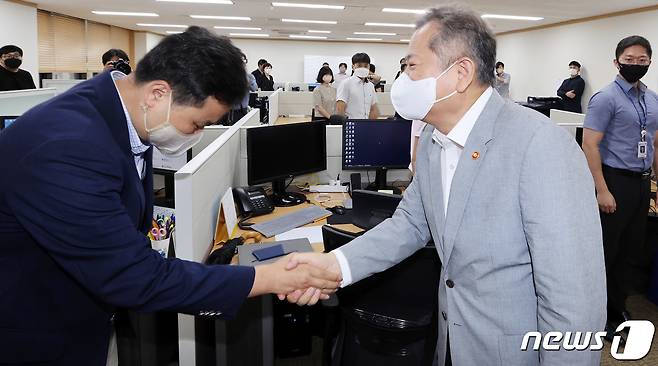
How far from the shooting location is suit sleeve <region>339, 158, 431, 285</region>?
1.61 m

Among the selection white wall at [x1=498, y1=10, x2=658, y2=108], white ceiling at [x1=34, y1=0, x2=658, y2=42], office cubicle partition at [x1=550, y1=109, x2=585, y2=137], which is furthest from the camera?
white wall at [x1=498, y1=10, x2=658, y2=108]

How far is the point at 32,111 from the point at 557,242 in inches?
47.7

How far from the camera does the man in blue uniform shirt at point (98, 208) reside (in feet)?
3.26

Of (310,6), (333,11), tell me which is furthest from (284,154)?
(333,11)

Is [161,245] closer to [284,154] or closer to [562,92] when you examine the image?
[284,154]

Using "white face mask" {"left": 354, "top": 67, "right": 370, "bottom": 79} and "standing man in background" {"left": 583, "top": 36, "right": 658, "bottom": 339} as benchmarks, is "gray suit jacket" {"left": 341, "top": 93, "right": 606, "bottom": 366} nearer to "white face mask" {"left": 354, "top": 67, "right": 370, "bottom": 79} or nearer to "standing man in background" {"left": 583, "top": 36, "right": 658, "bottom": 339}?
"standing man in background" {"left": 583, "top": 36, "right": 658, "bottom": 339}

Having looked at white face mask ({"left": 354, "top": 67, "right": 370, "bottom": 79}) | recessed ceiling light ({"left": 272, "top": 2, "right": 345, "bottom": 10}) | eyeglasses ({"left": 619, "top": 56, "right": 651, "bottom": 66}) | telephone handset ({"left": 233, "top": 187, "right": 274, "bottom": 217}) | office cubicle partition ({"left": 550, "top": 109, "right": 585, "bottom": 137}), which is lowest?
telephone handset ({"left": 233, "top": 187, "right": 274, "bottom": 217})

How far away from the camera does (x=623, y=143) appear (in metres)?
2.77

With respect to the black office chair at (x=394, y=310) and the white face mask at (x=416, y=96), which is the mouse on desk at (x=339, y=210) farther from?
the white face mask at (x=416, y=96)

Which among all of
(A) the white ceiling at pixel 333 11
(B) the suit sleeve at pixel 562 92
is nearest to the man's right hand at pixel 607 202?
(A) the white ceiling at pixel 333 11

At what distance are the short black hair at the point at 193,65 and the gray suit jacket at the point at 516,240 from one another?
634 mm

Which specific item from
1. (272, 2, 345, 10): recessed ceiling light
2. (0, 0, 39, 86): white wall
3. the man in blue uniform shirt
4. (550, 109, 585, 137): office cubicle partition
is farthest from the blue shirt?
(0, 0, 39, 86): white wall

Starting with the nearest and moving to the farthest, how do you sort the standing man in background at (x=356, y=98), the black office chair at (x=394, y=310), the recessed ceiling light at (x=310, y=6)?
the black office chair at (x=394, y=310), the standing man in background at (x=356, y=98), the recessed ceiling light at (x=310, y=6)

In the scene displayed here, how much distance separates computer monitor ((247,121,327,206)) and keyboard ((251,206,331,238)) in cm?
22
